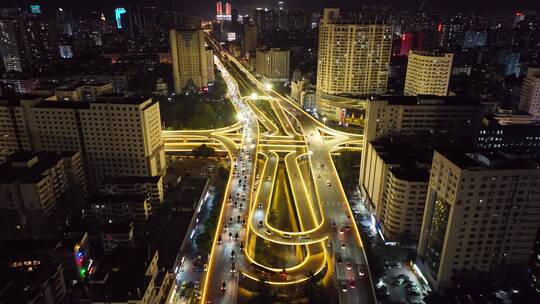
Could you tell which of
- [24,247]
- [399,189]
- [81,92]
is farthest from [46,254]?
[81,92]

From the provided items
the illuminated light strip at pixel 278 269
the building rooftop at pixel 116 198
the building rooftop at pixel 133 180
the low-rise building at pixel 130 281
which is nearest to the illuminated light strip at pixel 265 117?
the building rooftop at pixel 133 180

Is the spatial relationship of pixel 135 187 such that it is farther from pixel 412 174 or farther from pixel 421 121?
pixel 421 121

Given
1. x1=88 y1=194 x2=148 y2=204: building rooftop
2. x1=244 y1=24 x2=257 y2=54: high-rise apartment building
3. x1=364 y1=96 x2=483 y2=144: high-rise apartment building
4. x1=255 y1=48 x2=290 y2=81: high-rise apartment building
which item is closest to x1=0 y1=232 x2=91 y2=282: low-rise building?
x1=88 y1=194 x2=148 y2=204: building rooftop

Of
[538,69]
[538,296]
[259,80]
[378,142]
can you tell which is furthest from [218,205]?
[259,80]

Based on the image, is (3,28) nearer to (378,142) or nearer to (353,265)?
(378,142)

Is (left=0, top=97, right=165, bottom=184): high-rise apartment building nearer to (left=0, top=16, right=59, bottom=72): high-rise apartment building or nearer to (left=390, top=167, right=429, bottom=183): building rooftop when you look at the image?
(left=390, top=167, right=429, bottom=183): building rooftop

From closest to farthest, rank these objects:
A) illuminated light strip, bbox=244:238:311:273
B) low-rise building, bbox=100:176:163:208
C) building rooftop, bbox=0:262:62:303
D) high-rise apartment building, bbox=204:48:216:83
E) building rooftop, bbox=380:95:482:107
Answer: building rooftop, bbox=0:262:62:303 < illuminated light strip, bbox=244:238:311:273 < low-rise building, bbox=100:176:163:208 < building rooftop, bbox=380:95:482:107 < high-rise apartment building, bbox=204:48:216:83
